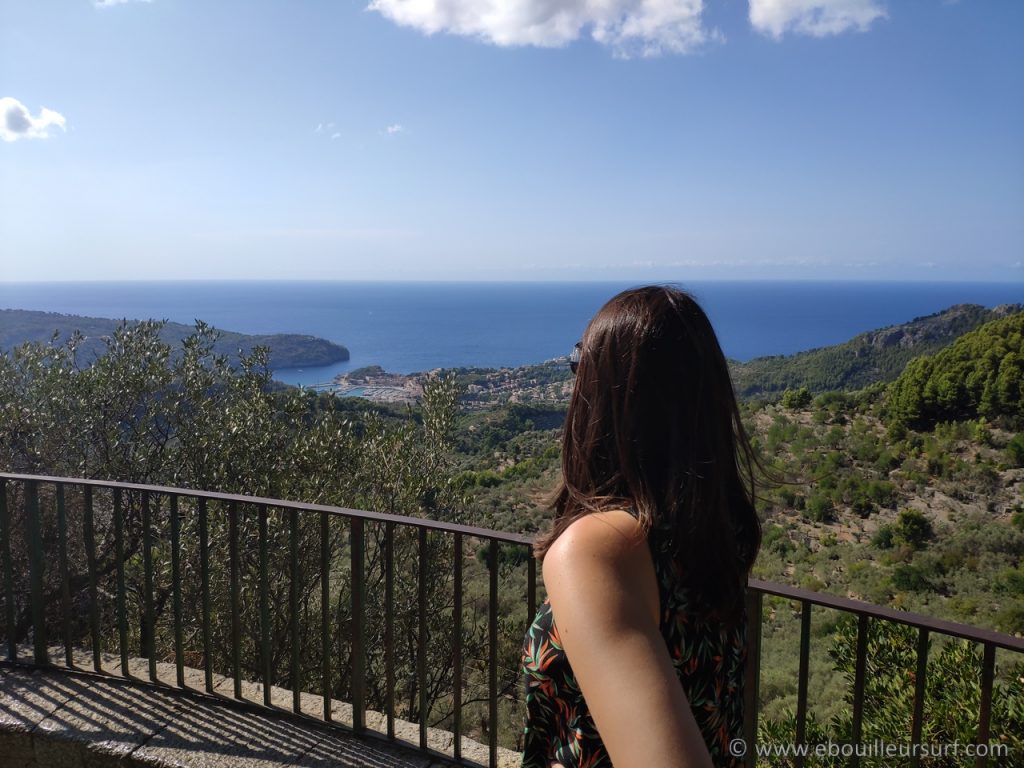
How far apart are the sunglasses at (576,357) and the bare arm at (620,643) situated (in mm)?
300

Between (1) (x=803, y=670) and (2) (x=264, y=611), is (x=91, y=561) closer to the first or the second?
(2) (x=264, y=611)

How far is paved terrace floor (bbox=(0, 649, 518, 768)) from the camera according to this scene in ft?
8.67

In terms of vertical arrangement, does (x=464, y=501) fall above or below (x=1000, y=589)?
above

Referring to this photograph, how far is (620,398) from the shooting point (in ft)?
3.46

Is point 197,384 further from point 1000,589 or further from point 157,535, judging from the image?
point 1000,589

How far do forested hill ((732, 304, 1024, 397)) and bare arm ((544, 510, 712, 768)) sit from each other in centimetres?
2522

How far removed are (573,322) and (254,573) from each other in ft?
359

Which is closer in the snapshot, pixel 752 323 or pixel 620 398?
pixel 620 398

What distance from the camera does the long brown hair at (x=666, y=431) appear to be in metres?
1.03

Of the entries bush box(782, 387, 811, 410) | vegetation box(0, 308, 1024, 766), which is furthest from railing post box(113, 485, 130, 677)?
bush box(782, 387, 811, 410)

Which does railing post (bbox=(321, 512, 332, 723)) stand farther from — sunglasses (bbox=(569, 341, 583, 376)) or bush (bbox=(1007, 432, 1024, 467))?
bush (bbox=(1007, 432, 1024, 467))

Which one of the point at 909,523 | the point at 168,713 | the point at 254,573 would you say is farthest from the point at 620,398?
the point at 909,523

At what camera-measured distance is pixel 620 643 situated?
795mm

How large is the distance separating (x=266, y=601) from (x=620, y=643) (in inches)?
94.4
